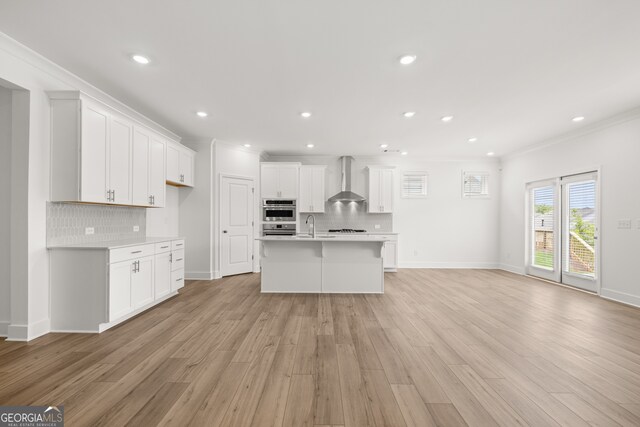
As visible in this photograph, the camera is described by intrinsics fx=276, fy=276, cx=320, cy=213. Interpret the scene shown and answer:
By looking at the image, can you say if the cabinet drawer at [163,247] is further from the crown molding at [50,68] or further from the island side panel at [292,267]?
the crown molding at [50,68]

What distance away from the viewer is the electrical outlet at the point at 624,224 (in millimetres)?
4219

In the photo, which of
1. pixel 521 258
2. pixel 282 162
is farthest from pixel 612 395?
pixel 282 162

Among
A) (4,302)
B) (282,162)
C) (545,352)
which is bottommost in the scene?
(545,352)

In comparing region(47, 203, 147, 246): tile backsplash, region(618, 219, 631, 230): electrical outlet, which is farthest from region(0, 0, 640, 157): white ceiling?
region(618, 219, 631, 230): electrical outlet

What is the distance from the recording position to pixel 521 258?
6535mm

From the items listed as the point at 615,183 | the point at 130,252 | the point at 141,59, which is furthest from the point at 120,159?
the point at 615,183

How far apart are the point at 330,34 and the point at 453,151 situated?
523 centimetres

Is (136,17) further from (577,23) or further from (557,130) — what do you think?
(557,130)

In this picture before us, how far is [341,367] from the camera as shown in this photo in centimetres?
231

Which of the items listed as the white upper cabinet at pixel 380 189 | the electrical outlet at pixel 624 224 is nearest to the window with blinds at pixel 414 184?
the white upper cabinet at pixel 380 189

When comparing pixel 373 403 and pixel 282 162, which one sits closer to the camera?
pixel 373 403

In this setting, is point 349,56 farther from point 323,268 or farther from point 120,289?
point 120,289

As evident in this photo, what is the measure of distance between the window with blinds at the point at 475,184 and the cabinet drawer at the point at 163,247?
7.01 meters

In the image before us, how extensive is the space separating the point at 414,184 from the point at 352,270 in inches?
149
